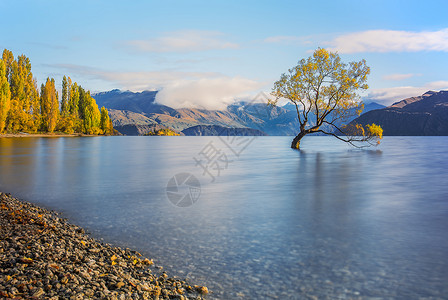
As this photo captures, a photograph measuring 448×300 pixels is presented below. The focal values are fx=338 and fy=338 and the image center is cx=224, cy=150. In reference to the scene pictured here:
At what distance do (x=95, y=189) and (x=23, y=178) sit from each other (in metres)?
9.09

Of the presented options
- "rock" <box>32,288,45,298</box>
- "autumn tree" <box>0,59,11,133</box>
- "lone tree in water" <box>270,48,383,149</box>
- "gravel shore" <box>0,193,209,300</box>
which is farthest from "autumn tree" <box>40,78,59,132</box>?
"rock" <box>32,288,45,298</box>

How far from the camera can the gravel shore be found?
648 cm

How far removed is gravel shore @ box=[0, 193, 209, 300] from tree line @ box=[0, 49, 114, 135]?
114 metres

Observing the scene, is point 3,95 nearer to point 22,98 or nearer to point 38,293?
point 22,98

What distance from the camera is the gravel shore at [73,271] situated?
6.48m

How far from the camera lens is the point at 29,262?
7.74 m

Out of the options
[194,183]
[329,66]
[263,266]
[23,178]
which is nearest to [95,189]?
[194,183]

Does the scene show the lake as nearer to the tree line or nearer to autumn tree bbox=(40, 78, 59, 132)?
the tree line

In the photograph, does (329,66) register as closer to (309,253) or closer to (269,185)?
(269,185)

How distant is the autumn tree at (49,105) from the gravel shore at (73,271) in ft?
473

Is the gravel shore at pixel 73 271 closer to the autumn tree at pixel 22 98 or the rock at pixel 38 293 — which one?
the rock at pixel 38 293

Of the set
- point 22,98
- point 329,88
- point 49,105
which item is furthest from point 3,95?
point 329,88

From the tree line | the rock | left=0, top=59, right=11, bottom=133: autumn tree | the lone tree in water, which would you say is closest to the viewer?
the rock

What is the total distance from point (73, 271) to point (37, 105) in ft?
475
